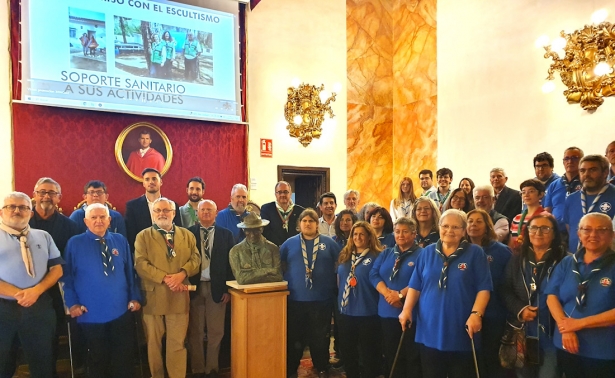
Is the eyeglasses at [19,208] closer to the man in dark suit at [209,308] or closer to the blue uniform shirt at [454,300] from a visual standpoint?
the man in dark suit at [209,308]

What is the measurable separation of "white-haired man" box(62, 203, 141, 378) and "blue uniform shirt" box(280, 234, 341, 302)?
1.30m

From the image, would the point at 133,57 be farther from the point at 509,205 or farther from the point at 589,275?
the point at 589,275

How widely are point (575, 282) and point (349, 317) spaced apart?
1713mm

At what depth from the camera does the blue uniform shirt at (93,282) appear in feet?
11.8

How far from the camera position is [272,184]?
27.3 feet

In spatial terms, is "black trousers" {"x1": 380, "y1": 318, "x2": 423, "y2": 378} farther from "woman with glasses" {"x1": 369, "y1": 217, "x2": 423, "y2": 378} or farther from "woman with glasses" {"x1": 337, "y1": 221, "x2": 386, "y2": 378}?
"woman with glasses" {"x1": 337, "y1": 221, "x2": 386, "y2": 378}

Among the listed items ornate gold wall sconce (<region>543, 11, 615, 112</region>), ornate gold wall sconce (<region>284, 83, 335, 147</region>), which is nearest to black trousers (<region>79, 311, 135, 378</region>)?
ornate gold wall sconce (<region>284, 83, 335, 147</region>)

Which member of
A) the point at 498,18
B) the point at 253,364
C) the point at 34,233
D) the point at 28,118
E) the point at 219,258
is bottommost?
the point at 253,364

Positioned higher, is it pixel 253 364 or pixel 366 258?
pixel 366 258

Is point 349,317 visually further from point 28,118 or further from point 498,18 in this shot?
point 498,18

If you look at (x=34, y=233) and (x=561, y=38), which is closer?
(x=34, y=233)

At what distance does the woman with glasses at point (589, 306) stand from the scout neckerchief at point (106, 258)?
10.5 feet

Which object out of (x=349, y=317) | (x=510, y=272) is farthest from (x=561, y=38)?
(x=349, y=317)

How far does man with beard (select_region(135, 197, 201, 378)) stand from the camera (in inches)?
149
